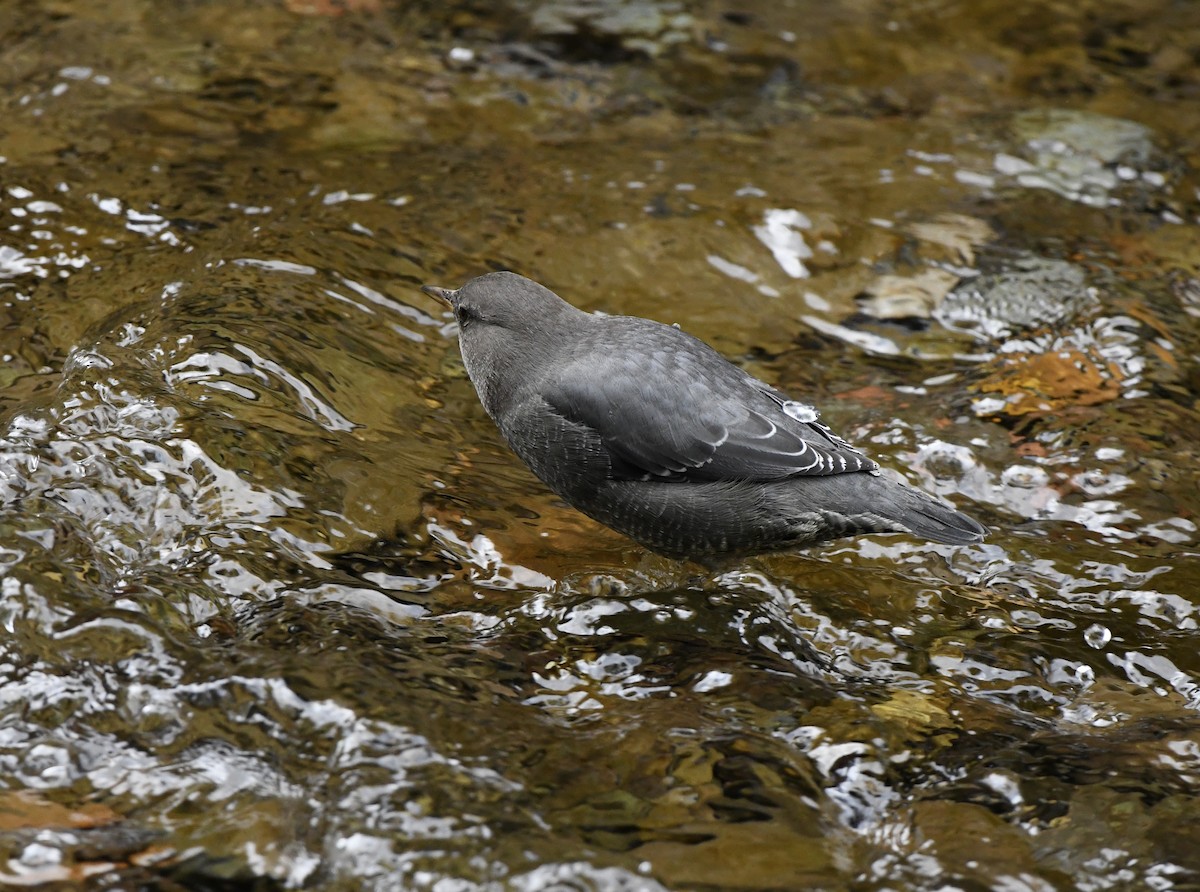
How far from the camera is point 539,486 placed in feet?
16.6

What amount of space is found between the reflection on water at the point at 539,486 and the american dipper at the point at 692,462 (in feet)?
0.88

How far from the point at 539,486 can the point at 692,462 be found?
2.96 feet

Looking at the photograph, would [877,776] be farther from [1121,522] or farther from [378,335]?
[378,335]

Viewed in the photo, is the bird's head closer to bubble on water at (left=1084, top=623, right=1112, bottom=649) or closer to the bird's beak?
the bird's beak

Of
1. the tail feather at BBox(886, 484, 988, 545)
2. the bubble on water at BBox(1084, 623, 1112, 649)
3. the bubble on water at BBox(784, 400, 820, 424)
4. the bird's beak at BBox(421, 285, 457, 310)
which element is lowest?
the bubble on water at BBox(1084, 623, 1112, 649)

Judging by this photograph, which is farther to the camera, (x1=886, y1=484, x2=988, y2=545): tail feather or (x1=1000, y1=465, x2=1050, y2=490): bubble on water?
(x1=1000, y1=465, x2=1050, y2=490): bubble on water

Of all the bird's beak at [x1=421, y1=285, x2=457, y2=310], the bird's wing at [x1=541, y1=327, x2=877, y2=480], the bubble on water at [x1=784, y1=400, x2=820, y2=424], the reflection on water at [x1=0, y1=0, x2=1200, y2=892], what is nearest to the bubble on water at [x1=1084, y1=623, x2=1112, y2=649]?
the reflection on water at [x1=0, y1=0, x2=1200, y2=892]

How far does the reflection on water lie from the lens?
3211 mm

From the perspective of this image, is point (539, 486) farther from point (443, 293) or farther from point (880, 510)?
point (880, 510)

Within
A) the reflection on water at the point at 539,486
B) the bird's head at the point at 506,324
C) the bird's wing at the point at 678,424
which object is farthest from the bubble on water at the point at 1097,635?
the bird's head at the point at 506,324

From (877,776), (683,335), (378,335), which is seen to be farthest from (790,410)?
(378,335)

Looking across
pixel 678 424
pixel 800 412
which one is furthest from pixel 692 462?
pixel 800 412

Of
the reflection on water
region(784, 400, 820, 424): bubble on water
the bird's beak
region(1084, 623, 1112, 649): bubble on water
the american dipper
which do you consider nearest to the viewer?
the reflection on water

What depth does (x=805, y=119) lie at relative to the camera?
24.7 ft
